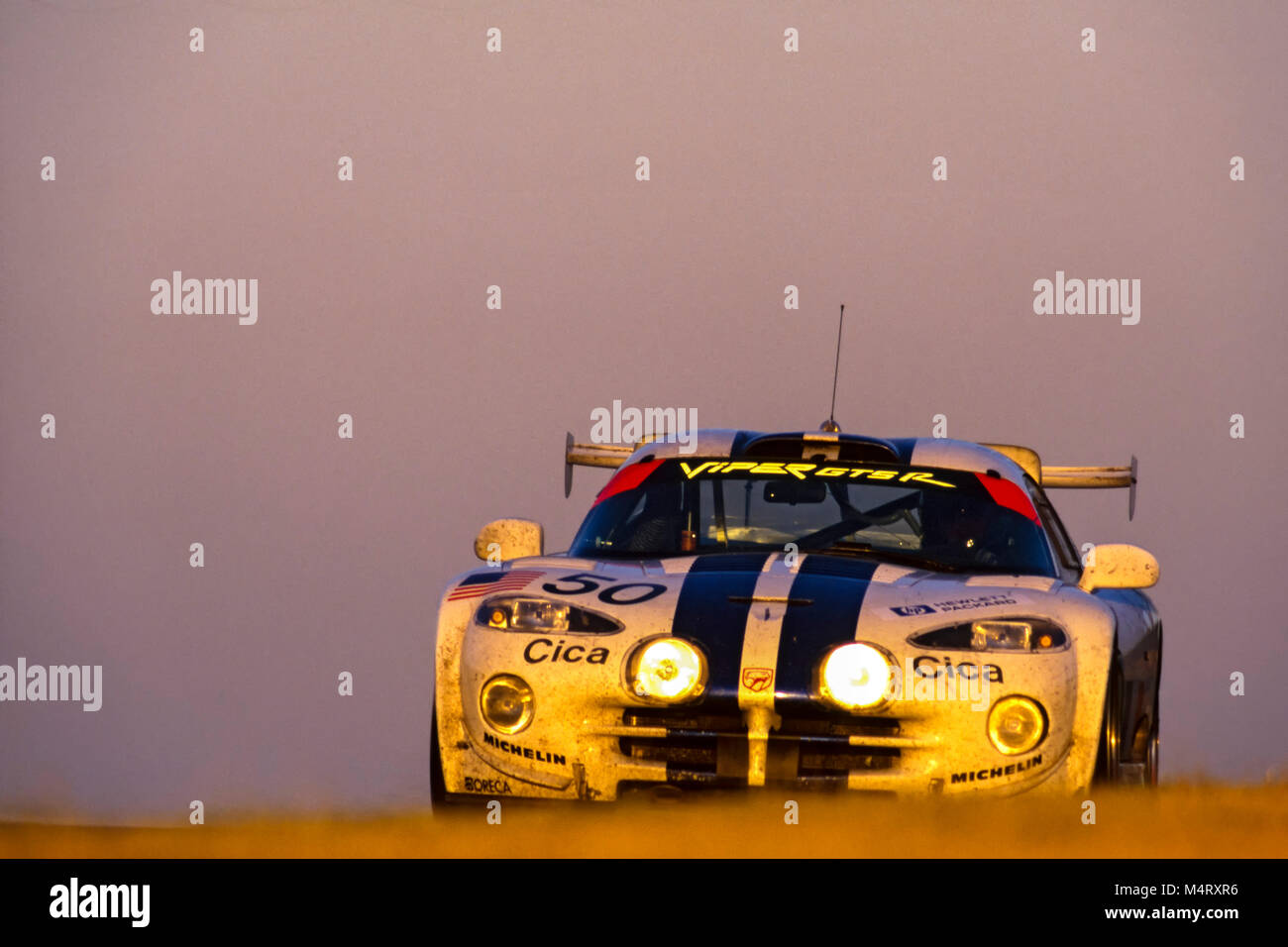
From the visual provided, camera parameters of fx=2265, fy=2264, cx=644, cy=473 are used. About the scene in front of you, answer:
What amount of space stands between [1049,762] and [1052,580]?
2.76 ft

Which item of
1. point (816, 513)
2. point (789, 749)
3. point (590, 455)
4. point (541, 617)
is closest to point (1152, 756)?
point (816, 513)

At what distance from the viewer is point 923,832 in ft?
18.7

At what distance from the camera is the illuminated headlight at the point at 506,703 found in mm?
6406

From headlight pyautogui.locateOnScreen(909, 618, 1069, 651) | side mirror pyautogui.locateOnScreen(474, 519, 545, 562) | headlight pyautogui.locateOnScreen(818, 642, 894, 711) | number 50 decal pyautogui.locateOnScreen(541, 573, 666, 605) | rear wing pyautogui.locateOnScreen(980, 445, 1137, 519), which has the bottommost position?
headlight pyautogui.locateOnScreen(818, 642, 894, 711)

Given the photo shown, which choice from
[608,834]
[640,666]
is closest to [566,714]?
[640,666]

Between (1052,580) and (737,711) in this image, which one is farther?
(1052,580)

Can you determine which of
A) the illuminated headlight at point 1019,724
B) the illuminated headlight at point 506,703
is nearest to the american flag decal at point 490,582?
the illuminated headlight at point 506,703

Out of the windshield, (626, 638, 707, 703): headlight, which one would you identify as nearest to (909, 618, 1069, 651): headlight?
(626, 638, 707, 703): headlight

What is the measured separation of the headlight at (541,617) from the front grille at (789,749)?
37 centimetres

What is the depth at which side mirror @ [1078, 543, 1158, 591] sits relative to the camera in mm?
7184

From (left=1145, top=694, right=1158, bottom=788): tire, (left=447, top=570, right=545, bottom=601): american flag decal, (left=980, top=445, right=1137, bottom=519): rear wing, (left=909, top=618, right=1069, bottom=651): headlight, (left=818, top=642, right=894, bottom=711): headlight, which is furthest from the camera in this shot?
(left=980, top=445, right=1137, bottom=519): rear wing

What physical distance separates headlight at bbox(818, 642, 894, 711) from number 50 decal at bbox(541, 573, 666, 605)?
627 millimetres

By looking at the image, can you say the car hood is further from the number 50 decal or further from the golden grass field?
the golden grass field
